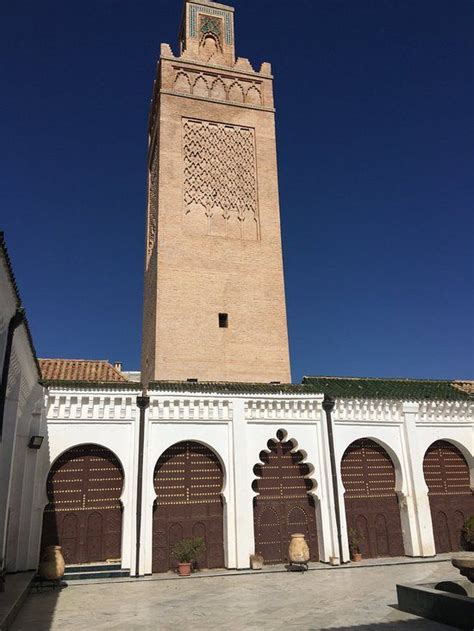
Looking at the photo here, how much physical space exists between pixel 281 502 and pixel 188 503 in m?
2.19

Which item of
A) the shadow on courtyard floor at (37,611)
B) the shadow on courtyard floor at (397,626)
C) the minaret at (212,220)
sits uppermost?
the minaret at (212,220)

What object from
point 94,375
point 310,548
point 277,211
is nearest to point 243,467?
point 310,548

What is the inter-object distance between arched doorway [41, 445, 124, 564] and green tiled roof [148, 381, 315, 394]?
6.21 ft

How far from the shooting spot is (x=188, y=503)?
11797mm

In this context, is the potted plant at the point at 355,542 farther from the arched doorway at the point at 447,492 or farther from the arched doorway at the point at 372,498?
the arched doorway at the point at 447,492

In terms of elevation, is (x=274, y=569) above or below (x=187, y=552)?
below

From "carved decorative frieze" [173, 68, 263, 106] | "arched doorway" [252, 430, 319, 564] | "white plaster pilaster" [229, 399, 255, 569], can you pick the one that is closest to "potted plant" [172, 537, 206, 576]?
"white plaster pilaster" [229, 399, 255, 569]

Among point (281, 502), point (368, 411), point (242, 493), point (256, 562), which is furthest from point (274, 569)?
point (368, 411)

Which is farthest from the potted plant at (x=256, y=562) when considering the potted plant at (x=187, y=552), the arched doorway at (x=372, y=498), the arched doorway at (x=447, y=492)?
the arched doorway at (x=447, y=492)

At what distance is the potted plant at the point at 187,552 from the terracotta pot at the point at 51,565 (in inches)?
94.6

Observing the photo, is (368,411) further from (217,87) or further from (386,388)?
(217,87)

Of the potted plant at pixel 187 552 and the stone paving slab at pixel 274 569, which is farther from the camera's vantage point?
the potted plant at pixel 187 552

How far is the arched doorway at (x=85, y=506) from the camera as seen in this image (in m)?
11.0

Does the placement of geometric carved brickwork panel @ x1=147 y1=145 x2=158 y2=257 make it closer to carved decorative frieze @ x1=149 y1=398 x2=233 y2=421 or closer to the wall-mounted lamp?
carved decorative frieze @ x1=149 y1=398 x2=233 y2=421
